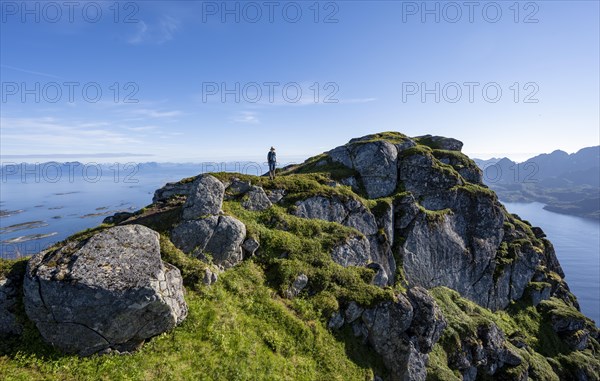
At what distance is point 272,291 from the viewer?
864 inches

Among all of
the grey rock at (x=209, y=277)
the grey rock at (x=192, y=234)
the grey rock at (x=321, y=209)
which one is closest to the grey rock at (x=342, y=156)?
the grey rock at (x=321, y=209)

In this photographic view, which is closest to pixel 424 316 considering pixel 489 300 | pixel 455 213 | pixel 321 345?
pixel 321 345

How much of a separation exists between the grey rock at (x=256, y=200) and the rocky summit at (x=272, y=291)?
144 mm

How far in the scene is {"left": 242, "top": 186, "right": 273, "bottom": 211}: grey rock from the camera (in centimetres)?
2994

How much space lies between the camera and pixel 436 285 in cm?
4503

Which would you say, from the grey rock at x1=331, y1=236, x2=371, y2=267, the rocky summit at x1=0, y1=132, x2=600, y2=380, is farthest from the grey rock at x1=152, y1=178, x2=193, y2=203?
the grey rock at x1=331, y1=236, x2=371, y2=267

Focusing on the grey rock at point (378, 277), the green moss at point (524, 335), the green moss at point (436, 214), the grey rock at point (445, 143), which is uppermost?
the grey rock at point (445, 143)

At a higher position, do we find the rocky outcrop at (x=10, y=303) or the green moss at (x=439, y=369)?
the rocky outcrop at (x=10, y=303)

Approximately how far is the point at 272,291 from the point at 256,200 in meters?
11.2

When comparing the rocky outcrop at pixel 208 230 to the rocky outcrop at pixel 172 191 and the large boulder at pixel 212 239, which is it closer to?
the large boulder at pixel 212 239

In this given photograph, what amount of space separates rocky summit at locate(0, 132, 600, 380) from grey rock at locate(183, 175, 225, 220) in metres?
0.11

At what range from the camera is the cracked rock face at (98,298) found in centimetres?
1436

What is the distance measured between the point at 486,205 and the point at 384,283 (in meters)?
36.0

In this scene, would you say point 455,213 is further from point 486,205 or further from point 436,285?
point 436,285
